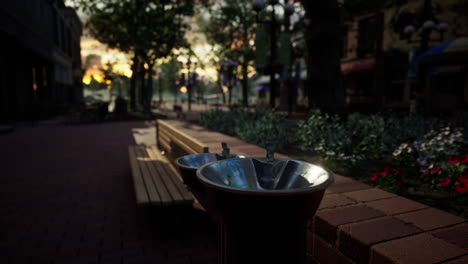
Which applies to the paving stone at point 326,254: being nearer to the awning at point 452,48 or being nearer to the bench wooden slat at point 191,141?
the bench wooden slat at point 191,141

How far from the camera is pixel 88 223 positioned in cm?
359

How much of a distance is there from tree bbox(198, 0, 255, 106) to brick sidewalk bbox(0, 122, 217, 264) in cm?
2694

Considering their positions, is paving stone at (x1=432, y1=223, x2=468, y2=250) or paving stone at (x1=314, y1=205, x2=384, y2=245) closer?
paving stone at (x1=432, y1=223, x2=468, y2=250)

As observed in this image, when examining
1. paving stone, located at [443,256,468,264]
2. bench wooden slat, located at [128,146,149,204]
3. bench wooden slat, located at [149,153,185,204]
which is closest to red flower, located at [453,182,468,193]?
paving stone, located at [443,256,468,264]

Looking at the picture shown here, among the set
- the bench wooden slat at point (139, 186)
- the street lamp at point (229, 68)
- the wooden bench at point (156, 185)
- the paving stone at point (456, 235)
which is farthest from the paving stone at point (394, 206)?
the street lamp at point (229, 68)

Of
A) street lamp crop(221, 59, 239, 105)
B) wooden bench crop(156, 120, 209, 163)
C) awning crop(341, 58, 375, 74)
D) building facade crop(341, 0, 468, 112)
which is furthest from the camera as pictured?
awning crop(341, 58, 375, 74)

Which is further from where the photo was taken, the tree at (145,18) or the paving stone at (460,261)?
the tree at (145,18)

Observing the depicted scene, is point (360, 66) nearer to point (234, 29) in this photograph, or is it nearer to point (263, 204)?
point (234, 29)

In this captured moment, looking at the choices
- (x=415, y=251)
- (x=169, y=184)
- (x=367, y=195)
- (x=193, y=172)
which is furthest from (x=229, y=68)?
(x=415, y=251)

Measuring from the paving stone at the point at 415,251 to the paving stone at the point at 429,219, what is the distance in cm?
17

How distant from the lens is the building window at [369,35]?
19.1m

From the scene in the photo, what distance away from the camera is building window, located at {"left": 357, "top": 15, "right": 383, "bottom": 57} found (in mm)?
19062

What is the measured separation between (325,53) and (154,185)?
14.8 ft

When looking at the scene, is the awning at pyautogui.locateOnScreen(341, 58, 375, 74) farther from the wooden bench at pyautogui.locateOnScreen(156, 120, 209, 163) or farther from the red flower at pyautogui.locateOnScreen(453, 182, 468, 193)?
the red flower at pyautogui.locateOnScreen(453, 182, 468, 193)
